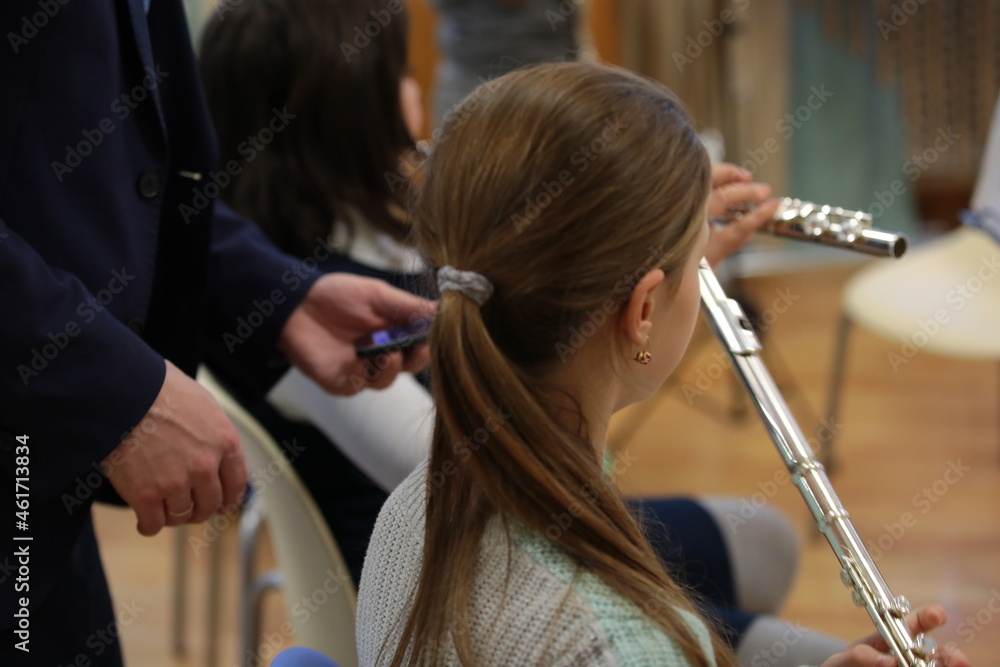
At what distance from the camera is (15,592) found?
742 mm

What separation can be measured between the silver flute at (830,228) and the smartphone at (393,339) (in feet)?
0.98

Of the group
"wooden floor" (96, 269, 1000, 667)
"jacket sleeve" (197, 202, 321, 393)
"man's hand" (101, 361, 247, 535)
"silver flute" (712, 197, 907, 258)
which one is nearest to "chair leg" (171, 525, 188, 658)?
"wooden floor" (96, 269, 1000, 667)

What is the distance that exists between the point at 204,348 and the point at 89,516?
0.82ft

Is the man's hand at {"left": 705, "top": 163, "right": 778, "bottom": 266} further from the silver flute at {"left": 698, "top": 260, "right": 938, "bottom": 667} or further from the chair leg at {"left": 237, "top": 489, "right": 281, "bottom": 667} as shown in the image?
the chair leg at {"left": 237, "top": 489, "right": 281, "bottom": 667}

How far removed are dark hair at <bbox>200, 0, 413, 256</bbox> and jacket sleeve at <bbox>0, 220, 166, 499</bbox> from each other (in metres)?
0.54

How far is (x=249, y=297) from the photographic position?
102cm

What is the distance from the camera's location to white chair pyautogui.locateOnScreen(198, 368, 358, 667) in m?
1.08

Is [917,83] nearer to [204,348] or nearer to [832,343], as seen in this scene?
[832,343]

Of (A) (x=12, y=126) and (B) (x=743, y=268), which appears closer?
(A) (x=12, y=126)

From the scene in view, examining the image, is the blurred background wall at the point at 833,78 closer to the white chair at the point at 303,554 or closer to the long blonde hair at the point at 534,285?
the white chair at the point at 303,554

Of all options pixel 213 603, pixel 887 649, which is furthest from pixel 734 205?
pixel 213 603

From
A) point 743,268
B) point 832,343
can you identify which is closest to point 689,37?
point 743,268

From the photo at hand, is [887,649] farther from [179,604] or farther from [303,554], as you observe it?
[179,604]

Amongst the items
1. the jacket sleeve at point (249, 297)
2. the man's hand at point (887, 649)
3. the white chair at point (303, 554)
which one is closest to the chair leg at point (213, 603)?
the white chair at point (303, 554)
